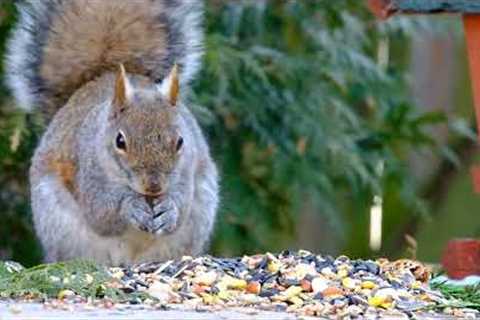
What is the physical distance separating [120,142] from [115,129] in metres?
0.06

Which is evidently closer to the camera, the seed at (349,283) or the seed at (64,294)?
the seed at (64,294)

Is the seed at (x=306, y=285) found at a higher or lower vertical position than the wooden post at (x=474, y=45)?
lower

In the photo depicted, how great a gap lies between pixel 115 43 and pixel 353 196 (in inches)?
64.1

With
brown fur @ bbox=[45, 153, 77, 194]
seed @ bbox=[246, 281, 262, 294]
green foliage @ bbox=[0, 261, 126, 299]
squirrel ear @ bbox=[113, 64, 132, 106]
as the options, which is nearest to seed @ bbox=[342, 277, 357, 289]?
seed @ bbox=[246, 281, 262, 294]

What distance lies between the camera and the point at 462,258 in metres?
4.72

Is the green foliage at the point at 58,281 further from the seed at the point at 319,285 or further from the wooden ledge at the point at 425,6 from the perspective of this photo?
the wooden ledge at the point at 425,6

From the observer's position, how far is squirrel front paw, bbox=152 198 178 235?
4.55m

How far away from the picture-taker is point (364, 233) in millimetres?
7742

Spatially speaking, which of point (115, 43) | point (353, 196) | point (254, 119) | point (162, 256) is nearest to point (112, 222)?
point (162, 256)

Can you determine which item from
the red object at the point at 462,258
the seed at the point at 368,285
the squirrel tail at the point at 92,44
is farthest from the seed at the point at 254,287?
the squirrel tail at the point at 92,44

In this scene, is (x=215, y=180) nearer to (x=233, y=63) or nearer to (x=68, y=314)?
(x=233, y=63)

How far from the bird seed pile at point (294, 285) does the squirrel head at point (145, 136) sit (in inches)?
20.6

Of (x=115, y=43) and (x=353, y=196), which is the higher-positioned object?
(x=115, y=43)

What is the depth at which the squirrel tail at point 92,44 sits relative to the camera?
5.21 metres
